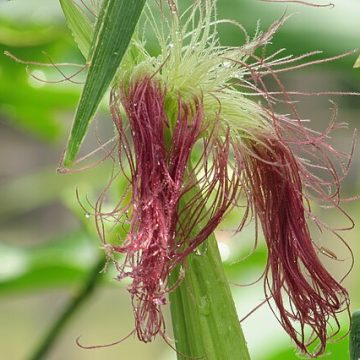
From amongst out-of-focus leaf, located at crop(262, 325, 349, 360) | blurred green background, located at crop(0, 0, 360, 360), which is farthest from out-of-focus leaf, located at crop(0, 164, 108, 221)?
out-of-focus leaf, located at crop(262, 325, 349, 360)

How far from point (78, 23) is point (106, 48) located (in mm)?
80

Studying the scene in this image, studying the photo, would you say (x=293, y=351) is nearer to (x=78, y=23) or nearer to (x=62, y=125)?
(x=78, y=23)

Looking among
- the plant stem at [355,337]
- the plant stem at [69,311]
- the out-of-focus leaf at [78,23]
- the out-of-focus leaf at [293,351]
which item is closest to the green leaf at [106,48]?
the out-of-focus leaf at [78,23]

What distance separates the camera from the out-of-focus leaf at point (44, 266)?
1.25m

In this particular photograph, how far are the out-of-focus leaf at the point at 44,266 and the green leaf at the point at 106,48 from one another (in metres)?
0.77

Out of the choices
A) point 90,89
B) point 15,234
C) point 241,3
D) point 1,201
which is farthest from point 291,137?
point 15,234

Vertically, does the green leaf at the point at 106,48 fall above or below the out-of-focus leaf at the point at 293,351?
above

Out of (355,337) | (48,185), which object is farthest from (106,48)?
(48,185)

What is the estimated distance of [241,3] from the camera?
0.86m

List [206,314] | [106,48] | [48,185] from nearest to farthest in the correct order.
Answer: [106,48] < [206,314] < [48,185]

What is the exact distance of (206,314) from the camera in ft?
1.78

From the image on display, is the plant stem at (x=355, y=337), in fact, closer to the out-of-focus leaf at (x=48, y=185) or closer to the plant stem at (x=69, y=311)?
the plant stem at (x=69, y=311)

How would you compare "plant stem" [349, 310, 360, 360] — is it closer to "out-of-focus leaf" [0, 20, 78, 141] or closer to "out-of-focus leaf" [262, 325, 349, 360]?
"out-of-focus leaf" [262, 325, 349, 360]

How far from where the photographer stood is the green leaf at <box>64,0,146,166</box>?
0.44 metres
